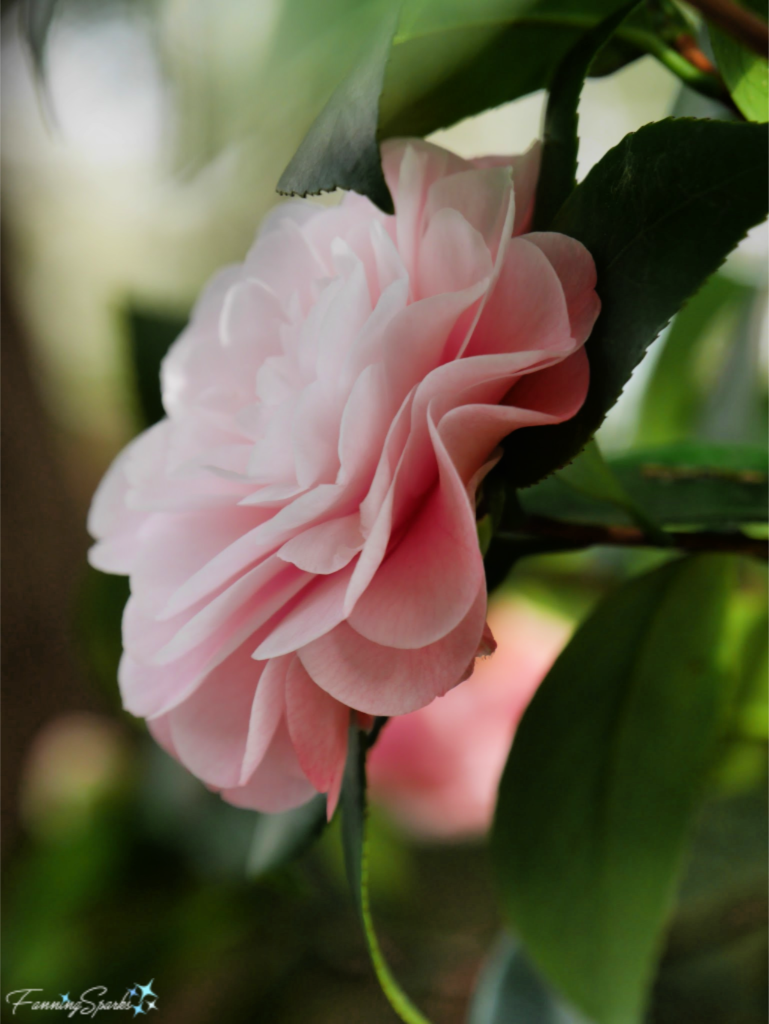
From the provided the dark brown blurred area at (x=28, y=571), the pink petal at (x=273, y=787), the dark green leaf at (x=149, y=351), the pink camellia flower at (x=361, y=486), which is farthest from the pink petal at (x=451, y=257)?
the dark brown blurred area at (x=28, y=571)

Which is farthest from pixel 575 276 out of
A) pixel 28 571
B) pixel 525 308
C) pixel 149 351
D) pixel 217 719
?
pixel 28 571

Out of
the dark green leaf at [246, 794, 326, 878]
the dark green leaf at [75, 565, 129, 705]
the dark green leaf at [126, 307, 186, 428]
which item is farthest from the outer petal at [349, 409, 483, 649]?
the dark green leaf at [75, 565, 129, 705]

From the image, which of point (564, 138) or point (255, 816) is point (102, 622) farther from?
point (564, 138)

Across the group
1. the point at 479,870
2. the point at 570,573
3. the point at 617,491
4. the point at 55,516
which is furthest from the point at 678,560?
the point at 55,516

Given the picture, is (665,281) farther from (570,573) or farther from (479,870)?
(479,870)

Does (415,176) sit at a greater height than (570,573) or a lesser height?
greater

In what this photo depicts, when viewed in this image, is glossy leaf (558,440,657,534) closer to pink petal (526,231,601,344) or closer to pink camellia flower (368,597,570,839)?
pink petal (526,231,601,344)

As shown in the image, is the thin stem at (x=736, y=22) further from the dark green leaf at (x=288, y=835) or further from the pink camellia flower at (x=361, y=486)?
the dark green leaf at (x=288, y=835)
